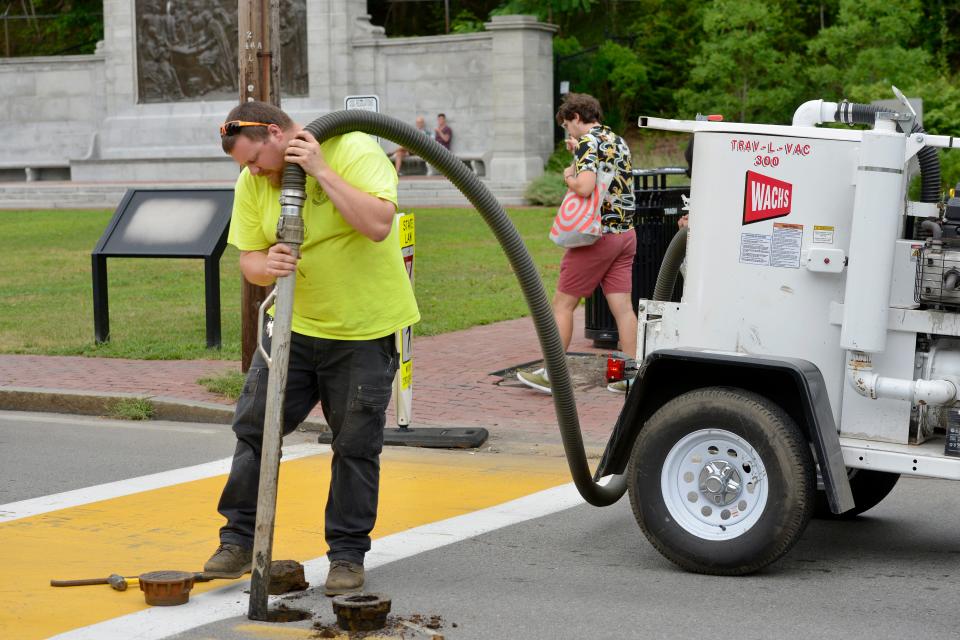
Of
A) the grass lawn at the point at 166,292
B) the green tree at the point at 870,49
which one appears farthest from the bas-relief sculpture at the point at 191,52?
the green tree at the point at 870,49

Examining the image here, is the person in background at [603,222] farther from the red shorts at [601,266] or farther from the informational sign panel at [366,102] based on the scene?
the informational sign panel at [366,102]

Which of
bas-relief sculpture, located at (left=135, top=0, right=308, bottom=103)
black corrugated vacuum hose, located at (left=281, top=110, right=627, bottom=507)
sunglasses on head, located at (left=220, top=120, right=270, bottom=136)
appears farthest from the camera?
bas-relief sculpture, located at (left=135, top=0, right=308, bottom=103)

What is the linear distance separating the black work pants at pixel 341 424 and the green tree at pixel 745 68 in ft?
88.0

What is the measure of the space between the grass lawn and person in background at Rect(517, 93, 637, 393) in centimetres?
328

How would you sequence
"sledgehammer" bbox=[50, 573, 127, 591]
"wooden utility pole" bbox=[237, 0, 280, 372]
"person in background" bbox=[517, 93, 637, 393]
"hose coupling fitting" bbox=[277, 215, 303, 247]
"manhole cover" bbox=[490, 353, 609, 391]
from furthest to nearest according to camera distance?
"manhole cover" bbox=[490, 353, 609, 391] → "wooden utility pole" bbox=[237, 0, 280, 372] → "person in background" bbox=[517, 93, 637, 393] → "sledgehammer" bbox=[50, 573, 127, 591] → "hose coupling fitting" bbox=[277, 215, 303, 247]

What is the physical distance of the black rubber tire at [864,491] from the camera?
644 cm

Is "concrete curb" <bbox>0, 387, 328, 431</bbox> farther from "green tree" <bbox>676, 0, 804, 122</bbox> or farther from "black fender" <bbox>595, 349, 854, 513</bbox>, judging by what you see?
"green tree" <bbox>676, 0, 804, 122</bbox>

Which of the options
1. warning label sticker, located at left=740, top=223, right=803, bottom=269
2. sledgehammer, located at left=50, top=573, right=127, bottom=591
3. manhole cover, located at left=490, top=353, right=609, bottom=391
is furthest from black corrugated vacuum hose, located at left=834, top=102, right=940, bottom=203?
manhole cover, located at left=490, top=353, right=609, bottom=391

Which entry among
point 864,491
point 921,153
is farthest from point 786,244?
point 864,491

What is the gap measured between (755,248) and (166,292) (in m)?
11.2

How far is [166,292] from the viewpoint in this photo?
15.7 m

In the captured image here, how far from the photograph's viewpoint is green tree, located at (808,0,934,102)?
2850 cm

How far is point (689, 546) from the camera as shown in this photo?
5.48 meters

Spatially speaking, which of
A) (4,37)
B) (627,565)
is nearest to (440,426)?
(627,565)
